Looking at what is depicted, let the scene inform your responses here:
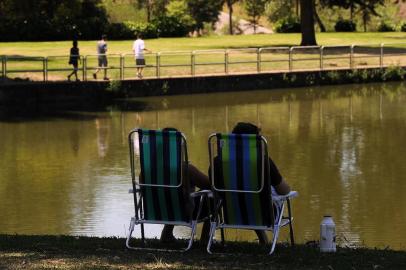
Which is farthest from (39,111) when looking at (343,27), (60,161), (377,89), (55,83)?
(343,27)

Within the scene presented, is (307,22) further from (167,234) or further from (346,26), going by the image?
(167,234)

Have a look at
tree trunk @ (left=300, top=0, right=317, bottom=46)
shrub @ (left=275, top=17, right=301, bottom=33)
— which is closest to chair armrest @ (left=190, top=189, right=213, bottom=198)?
tree trunk @ (left=300, top=0, right=317, bottom=46)

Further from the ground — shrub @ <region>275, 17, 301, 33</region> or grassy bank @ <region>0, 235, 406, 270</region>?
shrub @ <region>275, 17, 301, 33</region>

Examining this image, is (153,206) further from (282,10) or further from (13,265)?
(282,10)

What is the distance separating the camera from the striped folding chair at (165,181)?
25.7ft

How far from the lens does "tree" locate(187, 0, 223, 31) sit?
205ft

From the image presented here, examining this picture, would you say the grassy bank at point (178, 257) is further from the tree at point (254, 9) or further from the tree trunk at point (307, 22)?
the tree at point (254, 9)

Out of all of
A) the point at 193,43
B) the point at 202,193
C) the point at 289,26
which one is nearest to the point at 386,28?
the point at 289,26

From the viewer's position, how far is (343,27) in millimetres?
61031

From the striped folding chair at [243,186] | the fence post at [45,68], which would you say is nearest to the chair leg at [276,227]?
the striped folding chair at [243,186]

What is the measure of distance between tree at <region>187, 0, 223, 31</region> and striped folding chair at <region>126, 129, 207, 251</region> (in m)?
52.6

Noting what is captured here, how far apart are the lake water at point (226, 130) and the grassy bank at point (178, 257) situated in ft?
9.26

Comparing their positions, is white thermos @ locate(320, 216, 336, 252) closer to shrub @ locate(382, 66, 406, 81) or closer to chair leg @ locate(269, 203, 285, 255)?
chair leg @ locate(269, 203, 285, 255)

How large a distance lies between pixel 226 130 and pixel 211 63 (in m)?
9.63
